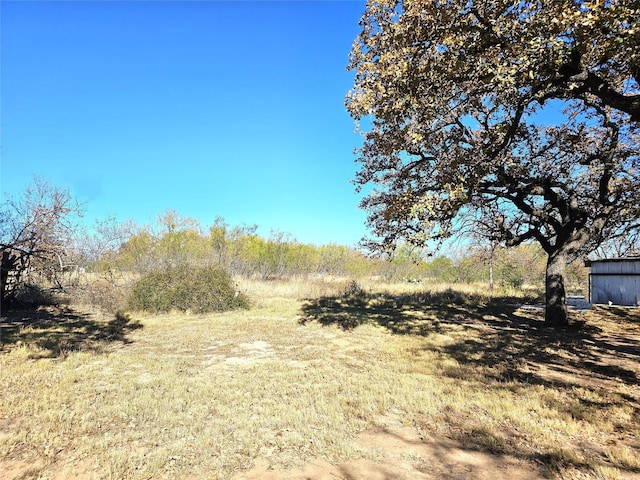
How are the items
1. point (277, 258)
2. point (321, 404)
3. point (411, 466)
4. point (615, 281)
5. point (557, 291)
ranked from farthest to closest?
1. point (277, 258)
2. point (615, 281)
3. point (557, 291)
4. point (321, 404)
5. point (411, 466)

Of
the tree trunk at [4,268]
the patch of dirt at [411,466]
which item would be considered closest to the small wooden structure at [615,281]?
the patch of dirt at [411,466]

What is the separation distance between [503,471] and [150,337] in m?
8.38

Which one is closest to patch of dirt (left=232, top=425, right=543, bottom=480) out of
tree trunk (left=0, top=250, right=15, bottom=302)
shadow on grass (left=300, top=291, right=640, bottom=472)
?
shadow on grass (left=300, top=291, right=640, bottom=472)

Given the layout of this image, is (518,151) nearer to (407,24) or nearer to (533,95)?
(533,95)

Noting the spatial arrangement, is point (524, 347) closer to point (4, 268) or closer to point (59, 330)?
point (59, 330)

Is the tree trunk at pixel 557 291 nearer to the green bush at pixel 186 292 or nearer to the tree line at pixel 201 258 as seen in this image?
the tree line at pixel 201 258

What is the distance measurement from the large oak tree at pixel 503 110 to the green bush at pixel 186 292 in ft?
22.8

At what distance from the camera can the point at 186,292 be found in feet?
43.5

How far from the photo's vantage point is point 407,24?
18.0 feet

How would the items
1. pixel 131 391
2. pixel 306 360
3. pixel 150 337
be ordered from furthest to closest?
1. pixel 150 337
2. pixel 306 360
3. pixel 131 391

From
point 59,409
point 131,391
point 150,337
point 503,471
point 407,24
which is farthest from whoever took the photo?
point 150,337

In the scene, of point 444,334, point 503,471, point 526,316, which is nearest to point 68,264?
point 444,334

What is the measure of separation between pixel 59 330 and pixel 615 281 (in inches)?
731

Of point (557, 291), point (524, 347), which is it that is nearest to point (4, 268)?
point (524, 347)
